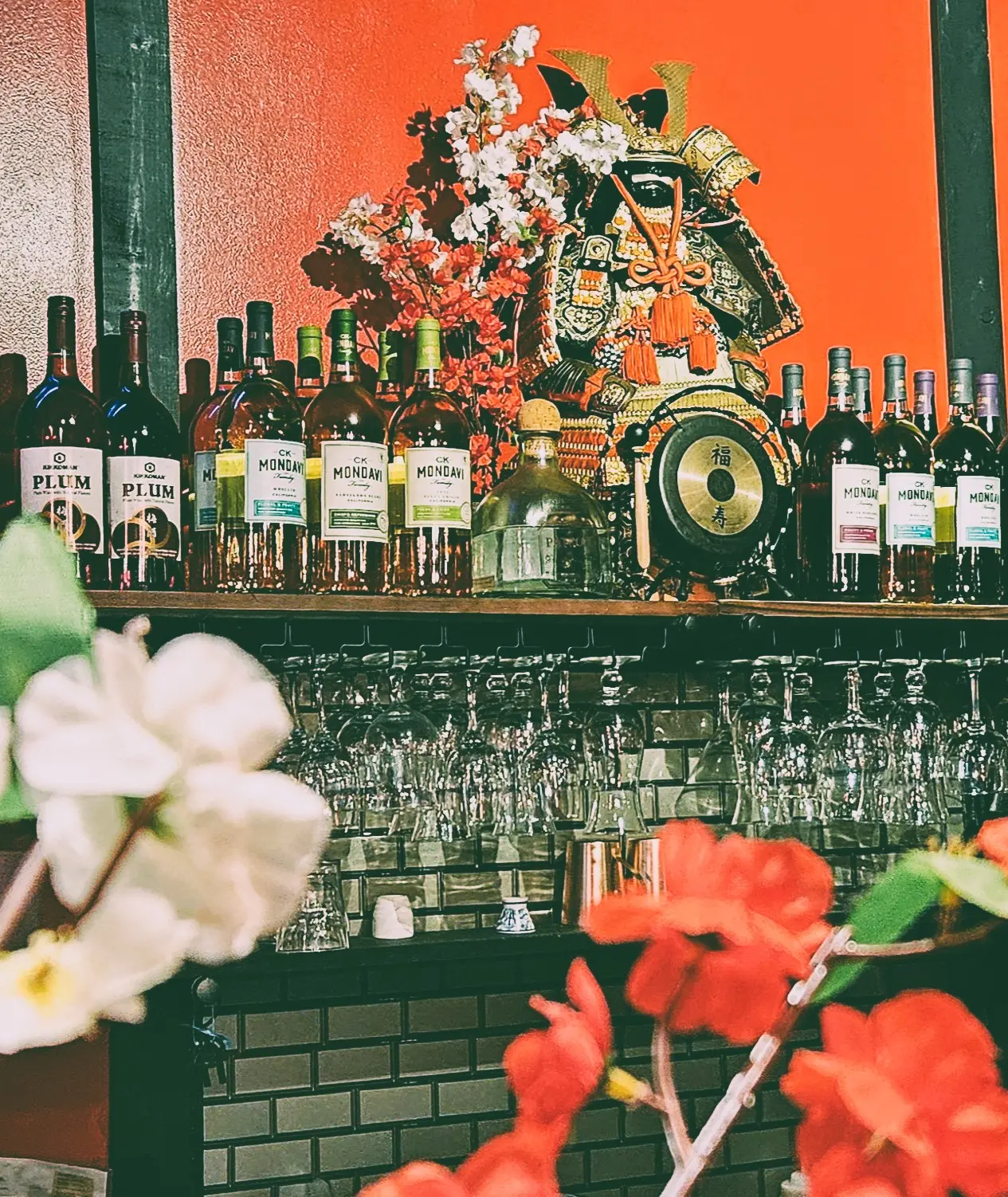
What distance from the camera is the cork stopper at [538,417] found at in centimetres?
231

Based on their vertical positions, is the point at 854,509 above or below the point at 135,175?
below

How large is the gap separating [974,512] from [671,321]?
61cm

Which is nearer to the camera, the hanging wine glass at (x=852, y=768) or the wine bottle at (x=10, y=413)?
the wine bottle at (x=10, y=413)

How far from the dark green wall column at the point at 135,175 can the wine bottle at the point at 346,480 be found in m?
0.29

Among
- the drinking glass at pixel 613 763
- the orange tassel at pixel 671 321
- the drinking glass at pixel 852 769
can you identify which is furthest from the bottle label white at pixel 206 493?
the drinking glass at pixel 852 769

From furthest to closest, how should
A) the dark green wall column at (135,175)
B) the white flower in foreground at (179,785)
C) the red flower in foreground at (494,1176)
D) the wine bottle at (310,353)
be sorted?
the dark green wall column at (135,175)
the wine bottle at (310,353)
the red flower in foreground at (494,1176)
the white flower in foreground at (179,785)

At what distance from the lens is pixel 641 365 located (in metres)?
2.52

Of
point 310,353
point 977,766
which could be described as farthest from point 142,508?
point 977,766

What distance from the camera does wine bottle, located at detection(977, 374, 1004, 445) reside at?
275 cm

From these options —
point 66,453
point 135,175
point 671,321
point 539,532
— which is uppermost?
point 135,175

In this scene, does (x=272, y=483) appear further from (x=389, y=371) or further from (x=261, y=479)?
(x=389, y=371)

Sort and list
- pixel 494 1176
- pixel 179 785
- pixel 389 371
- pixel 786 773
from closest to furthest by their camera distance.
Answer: pixel 179 785 < pixel 494 1176 < pixel 389 371 < pixel 786 773

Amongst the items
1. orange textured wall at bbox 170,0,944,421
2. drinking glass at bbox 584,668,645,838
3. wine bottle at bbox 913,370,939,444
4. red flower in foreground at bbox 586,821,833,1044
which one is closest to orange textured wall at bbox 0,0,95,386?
orange textured wall at bbox 170,0,944,421

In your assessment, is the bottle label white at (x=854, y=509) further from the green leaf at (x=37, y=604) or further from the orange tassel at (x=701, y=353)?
the green leaf at (x=37, y=604)
